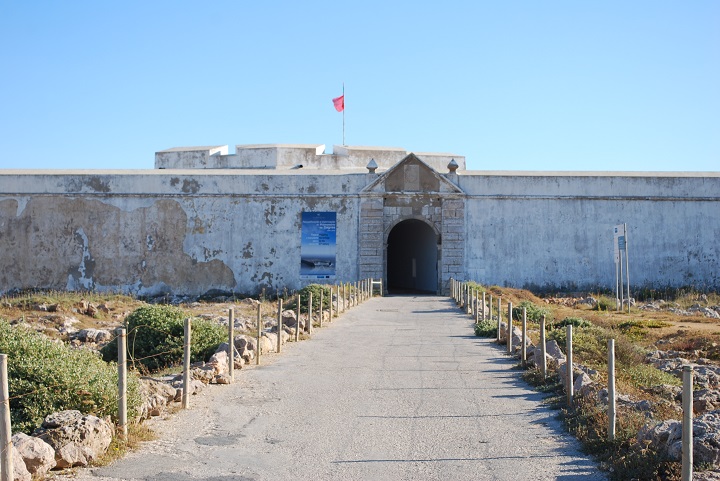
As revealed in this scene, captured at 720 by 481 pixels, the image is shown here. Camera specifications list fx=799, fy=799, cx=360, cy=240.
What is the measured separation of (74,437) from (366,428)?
285 centimetres

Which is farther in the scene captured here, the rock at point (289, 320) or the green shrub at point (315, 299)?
the green shrub at point (315, 299)

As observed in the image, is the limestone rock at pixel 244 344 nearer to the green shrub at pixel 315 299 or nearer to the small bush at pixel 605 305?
the green shrub at pixel 315 299

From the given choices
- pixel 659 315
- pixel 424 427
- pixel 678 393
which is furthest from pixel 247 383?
pixel 659 315

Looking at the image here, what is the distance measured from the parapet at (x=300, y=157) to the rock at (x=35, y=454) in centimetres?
3046

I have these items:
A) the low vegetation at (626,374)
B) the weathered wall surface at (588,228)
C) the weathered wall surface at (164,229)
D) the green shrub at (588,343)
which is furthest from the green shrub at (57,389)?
the weathered wall surface at (588,228)

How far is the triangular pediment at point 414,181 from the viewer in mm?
32000

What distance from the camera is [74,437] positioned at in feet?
21.1

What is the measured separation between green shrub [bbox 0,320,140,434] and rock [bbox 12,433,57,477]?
1227mm

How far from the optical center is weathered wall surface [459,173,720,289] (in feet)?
105

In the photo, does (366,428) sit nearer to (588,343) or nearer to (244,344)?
(244,344)

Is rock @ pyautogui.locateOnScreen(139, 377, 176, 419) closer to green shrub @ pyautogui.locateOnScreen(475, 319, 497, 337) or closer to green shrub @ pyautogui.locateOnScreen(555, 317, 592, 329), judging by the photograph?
green shrub @ pyautogui.locateOnScreen(475, 319, 497, 337)

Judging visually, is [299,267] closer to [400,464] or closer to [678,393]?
[678,393]

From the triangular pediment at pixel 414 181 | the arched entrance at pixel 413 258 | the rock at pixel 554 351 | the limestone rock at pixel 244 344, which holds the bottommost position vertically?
the rock at pixel 554 351

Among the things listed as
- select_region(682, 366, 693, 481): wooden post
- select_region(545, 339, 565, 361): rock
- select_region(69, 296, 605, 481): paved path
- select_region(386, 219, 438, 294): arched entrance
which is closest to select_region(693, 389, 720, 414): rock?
select_region(69, 296, 605, 481): paved path
